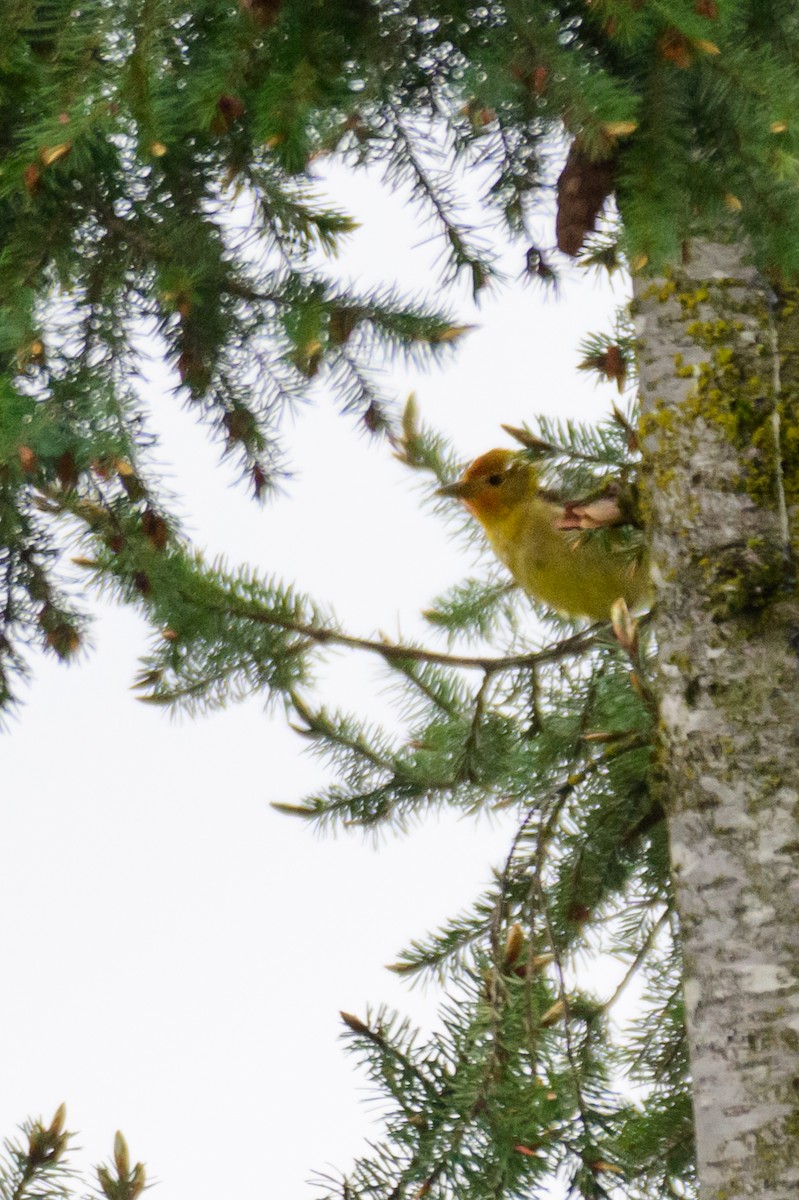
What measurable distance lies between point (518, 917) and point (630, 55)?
42.3 inches

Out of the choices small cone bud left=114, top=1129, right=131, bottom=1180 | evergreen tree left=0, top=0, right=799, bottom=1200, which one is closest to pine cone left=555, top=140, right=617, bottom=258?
evergreen tree left=0, top=0, right=799, bottom=1200

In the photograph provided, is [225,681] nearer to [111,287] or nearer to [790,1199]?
[111,287]

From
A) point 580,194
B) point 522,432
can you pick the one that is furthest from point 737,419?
point 522,432

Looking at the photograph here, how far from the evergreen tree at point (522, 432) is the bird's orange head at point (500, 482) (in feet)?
0.70

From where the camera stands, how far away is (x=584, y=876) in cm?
198

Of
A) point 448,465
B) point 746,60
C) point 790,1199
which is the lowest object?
point 790,1199

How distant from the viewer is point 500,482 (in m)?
2.32

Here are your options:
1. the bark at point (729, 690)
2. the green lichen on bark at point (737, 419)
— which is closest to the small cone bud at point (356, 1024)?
the bark at point (729, 690)

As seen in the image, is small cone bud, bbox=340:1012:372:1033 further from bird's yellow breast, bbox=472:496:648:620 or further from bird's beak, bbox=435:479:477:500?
bird's beak, bbox=435:479:477:500

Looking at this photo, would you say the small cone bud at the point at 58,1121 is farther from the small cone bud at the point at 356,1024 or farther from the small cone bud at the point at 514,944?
the small cone bud at the point at 514,944

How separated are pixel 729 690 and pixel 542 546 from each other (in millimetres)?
690

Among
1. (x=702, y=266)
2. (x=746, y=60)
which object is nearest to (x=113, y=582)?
(x=702, y=266)

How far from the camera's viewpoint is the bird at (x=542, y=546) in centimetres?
209

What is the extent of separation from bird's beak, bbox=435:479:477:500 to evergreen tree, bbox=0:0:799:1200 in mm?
253
